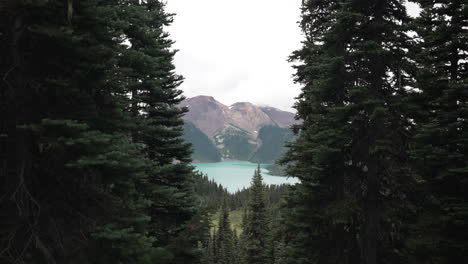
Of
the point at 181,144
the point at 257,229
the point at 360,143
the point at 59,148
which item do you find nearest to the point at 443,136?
the point at 360,143

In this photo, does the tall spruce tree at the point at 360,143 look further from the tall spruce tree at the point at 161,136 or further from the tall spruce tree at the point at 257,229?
the tall spruce tree at the point at 257,229

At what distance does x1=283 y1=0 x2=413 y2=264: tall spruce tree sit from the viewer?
31.7ft

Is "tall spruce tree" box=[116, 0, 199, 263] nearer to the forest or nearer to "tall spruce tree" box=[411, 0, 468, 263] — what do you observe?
the forest

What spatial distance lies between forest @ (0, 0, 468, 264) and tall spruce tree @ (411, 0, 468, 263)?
4cm

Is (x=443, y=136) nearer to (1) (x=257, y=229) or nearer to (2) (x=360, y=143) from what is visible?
(2) (x=360, y=143)

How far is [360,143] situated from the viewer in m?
10.3

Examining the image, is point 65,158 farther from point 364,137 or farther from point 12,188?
point 364,137

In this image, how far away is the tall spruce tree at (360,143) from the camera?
967 centimetres

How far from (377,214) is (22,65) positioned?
11.3 m

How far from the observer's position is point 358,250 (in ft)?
36.2

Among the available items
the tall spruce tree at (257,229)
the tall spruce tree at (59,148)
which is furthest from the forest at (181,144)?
the tall spruce tree at (257,229)

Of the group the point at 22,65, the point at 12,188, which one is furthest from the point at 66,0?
the point at 12,188

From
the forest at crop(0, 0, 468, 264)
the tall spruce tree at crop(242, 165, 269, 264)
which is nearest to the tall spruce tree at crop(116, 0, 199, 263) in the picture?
the forest at crop(0, 0, 468, 264)

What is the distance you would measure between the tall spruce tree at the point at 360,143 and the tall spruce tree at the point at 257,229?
23110mm
